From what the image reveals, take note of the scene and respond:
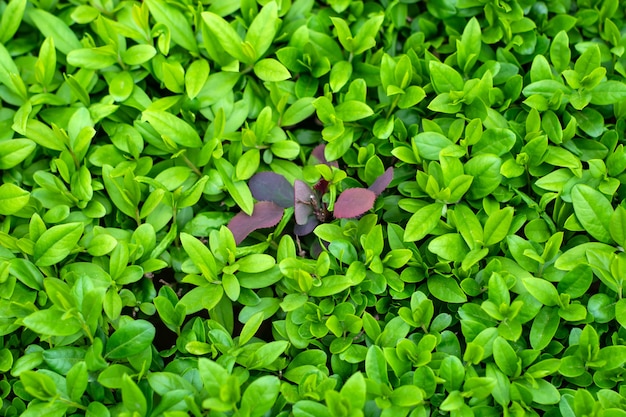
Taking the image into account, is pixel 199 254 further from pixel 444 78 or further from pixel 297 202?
pixel 444 78

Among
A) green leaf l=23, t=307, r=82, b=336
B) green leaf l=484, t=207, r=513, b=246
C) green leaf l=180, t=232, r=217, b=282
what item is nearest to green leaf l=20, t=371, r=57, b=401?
green leaf l=23, t=307, r=82, b=336

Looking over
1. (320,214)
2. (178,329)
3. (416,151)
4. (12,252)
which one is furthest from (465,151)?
(12,252)

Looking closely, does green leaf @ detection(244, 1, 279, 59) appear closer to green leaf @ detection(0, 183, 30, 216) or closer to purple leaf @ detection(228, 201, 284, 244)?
purple leaf @ detection(228, 201, 284, 244)

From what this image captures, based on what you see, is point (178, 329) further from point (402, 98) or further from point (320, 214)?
point (402, 98)

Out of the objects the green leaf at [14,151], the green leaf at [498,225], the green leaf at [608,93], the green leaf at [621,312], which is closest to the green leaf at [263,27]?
the green leaf at [14,151]

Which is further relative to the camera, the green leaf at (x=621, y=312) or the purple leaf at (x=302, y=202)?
the purple leaf at (x=302, y=202)

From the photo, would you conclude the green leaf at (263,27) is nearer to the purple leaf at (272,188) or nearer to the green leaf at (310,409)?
the purple leaf at (272,188)

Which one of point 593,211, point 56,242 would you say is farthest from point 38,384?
point 593,211
